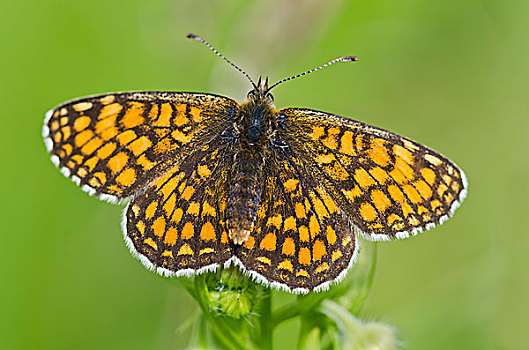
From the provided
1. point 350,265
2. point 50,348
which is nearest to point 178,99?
point 350,265

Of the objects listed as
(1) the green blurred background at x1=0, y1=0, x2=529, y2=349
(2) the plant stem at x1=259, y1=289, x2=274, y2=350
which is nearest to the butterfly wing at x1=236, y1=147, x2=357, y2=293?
(2) the plant stem at x1=259, y1=289, x2=274, y2=350

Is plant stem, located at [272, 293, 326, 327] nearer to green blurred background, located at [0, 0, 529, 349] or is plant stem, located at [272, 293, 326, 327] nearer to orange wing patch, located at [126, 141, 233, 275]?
orange wing patch, located at [126, 141, 233, 275]

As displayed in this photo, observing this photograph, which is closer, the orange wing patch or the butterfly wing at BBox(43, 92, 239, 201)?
the orange wing patch

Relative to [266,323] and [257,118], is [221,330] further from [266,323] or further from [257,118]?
[257,118]

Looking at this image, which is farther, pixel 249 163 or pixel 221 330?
pixel 249 163

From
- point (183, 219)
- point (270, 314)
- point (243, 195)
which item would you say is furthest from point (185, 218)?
point (270, 314)

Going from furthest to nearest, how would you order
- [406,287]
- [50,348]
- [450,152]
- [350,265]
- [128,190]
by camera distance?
[450,152], [406,287], [50,348], [128,190], [350,265]

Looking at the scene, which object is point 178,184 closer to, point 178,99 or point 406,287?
point 178,99

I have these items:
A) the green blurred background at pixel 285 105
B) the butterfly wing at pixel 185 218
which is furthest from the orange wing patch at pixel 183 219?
the green blurred background at pixel 285 105
